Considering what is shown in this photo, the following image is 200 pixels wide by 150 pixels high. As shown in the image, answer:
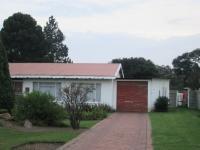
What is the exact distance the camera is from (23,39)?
6431 centimetres

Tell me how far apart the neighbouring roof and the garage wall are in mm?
2982

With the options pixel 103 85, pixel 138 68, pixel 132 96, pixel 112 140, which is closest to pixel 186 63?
pixel 138 68

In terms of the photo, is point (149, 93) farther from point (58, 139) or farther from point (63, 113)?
point (58, 139)

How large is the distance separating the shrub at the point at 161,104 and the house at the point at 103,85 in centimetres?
67

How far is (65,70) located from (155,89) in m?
7.53

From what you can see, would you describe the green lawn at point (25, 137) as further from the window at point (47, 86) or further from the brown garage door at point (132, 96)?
the brown garage door at point (132, 96)

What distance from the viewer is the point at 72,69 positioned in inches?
1783

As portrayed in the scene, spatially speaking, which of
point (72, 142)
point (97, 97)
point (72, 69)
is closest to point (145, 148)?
point (72, 142)

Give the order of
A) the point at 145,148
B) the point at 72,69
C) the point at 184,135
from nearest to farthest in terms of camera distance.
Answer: the point at 145,148
the point at 184,135
the point at 72,69

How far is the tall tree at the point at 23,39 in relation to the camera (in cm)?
6419

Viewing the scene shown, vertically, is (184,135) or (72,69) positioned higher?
(72,69)

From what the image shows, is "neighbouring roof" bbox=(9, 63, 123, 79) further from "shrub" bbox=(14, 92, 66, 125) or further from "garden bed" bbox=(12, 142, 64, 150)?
"garden bed" bbox=(12, 142, 64, 150)

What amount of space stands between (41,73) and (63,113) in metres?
18.0

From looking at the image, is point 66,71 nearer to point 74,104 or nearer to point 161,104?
point 161,104
